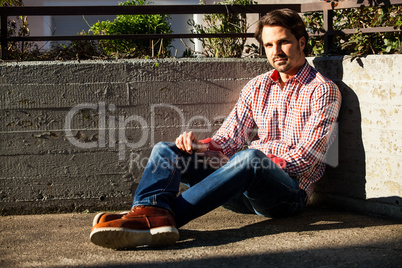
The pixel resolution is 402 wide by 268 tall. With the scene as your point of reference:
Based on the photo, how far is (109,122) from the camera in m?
4.37

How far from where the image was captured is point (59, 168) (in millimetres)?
4348

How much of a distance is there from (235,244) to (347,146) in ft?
4.29

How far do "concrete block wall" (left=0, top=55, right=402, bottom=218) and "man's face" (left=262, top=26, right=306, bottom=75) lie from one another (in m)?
0.44

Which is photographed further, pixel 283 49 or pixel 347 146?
pixel 347 146

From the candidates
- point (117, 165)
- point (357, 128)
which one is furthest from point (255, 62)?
point (117, 165)

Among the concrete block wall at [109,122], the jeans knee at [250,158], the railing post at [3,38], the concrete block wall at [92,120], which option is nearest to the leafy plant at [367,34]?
the concrete block wall at [109,122]

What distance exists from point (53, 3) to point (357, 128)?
6779mm

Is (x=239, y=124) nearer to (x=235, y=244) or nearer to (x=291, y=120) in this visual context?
(x=291, y=120)

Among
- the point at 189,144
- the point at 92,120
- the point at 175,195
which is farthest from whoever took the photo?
the point at 92,120

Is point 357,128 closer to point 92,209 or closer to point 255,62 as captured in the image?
point 255,62

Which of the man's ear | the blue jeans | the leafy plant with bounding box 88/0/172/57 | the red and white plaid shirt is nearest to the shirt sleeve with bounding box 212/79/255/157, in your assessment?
the red and white plaid shirt

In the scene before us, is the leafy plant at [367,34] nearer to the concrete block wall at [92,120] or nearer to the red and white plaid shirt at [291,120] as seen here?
the red and white plaid shirt at [291,120]

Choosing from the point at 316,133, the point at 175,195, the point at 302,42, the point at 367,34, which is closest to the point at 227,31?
the point at 302,42

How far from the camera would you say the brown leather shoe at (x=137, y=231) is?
315 centimetres
